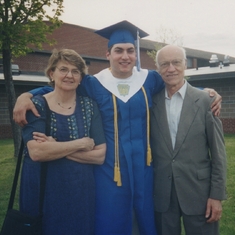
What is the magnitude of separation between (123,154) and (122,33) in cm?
113

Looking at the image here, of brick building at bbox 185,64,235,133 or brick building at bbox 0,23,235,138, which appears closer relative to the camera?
brick building at bbox 185,64,235,133

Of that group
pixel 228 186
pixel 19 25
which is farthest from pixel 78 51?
pixel 228 186

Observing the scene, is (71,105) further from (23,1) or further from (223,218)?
(23,1)

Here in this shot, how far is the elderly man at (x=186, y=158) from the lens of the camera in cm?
278

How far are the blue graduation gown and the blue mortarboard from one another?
0.52 metres

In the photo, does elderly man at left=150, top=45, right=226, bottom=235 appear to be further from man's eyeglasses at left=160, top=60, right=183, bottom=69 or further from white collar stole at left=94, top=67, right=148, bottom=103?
white collar stole at left=94, top=67, right=148, bottom=103

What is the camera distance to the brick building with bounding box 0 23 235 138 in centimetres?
1487

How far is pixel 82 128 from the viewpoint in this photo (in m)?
2.66

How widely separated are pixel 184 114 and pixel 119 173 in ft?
2.44

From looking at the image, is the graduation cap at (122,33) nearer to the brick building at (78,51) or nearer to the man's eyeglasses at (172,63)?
the man's eyeglasses at (172,63)

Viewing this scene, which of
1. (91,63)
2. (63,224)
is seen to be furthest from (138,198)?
(91,63)

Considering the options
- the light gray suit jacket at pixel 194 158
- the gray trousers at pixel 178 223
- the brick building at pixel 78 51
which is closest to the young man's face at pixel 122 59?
the light gray suit jacket at pixel 194 158

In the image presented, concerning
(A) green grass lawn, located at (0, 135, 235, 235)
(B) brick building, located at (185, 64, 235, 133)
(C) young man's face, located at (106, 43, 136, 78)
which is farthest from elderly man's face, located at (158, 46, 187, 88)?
(B) brick building, located at (185, 64, 235, 133)

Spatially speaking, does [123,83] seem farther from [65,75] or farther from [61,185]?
[61,185]
